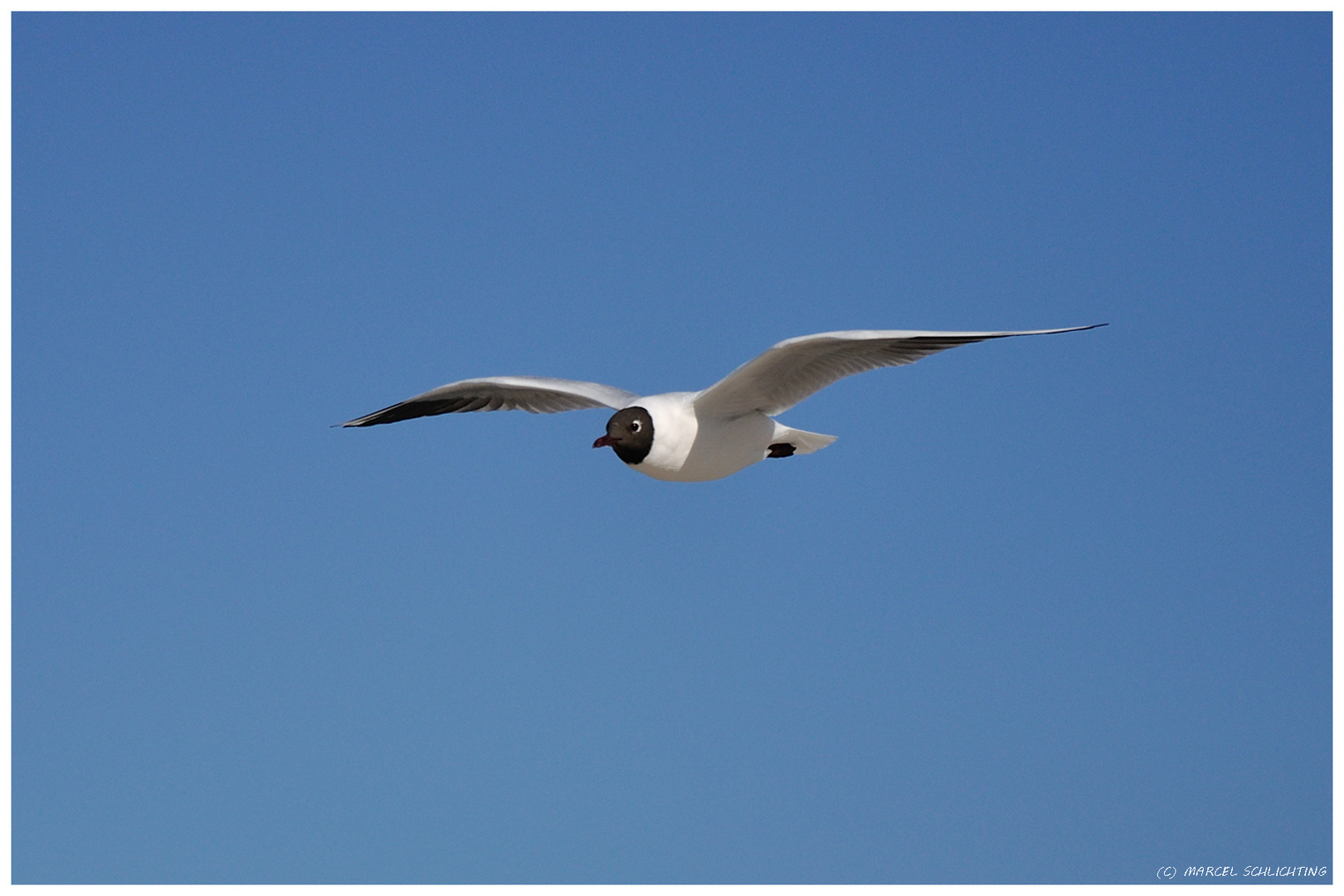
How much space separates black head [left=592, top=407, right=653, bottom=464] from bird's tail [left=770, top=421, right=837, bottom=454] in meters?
1.43

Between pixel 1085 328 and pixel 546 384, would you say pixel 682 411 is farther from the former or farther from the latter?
pixel 1085 328

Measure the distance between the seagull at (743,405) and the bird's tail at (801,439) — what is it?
10mm

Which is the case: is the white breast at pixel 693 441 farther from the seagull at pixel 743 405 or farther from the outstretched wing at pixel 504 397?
the outstretched wing at pixel 504 397

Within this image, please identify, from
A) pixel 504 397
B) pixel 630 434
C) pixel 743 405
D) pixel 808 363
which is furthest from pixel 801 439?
pixel 504 397

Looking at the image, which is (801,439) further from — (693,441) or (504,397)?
(504,397)

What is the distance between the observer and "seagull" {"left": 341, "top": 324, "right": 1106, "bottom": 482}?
10.5 metres

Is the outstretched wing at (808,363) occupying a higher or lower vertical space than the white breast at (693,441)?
higher

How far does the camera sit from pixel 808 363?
11.0 meters

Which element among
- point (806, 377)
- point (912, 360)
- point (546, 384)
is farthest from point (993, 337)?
point (546, 384)

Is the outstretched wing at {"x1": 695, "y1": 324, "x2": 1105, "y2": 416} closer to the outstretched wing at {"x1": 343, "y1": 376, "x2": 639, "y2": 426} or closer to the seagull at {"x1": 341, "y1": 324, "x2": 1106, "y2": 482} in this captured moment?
the seagull at {"x1": 341, "y1": 324, "x2": 1106, "y2": 482}

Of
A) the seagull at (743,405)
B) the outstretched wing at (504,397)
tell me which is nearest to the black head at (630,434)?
the seagull at (743,405)

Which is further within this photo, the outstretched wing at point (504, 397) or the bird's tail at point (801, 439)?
the outstretched wing at point (504, 397)

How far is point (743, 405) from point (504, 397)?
280 cm

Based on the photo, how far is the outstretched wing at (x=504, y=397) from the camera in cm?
1272
